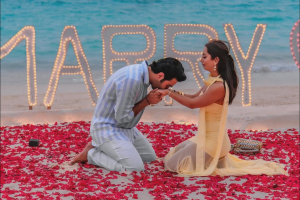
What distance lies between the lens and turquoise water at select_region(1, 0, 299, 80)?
1841 cm

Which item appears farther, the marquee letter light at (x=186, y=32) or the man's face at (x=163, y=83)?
the marquee letter light at (x=186, y=32)

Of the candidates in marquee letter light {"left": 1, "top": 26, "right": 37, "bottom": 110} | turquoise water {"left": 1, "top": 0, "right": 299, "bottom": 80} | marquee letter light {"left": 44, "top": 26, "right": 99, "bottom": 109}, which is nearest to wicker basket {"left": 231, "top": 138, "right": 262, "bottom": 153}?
marquee letter light {"left": 44, "top": 26, "right": 99, "bottom": 109}

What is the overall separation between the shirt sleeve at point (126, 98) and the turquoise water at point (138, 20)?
13021mm

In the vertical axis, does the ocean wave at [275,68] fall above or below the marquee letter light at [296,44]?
below

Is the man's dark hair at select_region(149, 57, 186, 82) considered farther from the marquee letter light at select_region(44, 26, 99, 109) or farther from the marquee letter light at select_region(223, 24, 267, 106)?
the marquee letter light at select_region(223, 24, 267, 106)

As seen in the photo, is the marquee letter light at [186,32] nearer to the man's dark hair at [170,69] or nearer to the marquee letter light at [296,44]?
the marquee letter light at [296,44]

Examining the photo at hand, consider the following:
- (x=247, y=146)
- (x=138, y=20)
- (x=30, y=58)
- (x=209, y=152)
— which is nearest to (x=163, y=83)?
(x=209, y=152)

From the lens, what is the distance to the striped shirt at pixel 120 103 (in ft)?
15.3

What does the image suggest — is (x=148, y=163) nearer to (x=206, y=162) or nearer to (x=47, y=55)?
(x=206, y=162)

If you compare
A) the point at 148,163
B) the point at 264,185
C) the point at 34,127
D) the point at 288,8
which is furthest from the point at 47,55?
the point at 264,185

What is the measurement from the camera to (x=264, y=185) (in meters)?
4.38

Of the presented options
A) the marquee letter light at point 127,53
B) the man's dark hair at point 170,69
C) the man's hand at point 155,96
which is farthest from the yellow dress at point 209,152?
the marquee letter light at point 127,53

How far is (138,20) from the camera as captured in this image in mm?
19188

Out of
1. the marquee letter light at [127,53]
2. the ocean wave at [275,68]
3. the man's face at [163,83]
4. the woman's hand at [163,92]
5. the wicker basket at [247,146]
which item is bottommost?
the wicker basket at [247,146]
